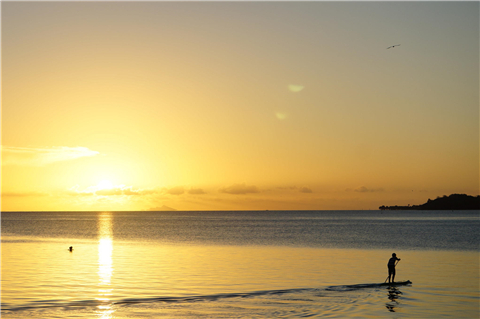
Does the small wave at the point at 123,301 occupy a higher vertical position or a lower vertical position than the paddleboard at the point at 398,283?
higher

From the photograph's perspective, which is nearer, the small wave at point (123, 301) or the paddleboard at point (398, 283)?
the small wave at point (123, 301)

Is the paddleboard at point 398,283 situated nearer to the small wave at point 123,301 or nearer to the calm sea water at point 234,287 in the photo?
the calm sea water at point 234,287

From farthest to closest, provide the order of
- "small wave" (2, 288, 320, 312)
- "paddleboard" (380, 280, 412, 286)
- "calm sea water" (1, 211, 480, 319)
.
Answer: "paddleboard" (380, 280, 412, 286) < "small wave" (2, 288, 320, 312) < "calm sea water" (1, 211, 480, 319)

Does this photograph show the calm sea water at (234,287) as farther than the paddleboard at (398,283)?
No

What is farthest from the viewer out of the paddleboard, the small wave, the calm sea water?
the paddleboard

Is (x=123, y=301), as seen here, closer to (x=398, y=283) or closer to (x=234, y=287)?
(x=234, y=287)

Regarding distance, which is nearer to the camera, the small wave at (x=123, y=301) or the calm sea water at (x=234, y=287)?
the calm sea water at (x=234, y=287)

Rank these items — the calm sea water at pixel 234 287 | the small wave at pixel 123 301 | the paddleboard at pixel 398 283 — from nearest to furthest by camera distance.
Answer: the calm sea water at pixel 234 287 < the small wave at pixel 123 301 < the paddleboard at pixel 398 283

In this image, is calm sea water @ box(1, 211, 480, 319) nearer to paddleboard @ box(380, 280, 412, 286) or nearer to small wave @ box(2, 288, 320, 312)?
small wave @ box(2, 288, 320, 312)

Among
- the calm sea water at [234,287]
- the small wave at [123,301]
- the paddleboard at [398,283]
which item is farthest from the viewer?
the paddleboard at [398,283]

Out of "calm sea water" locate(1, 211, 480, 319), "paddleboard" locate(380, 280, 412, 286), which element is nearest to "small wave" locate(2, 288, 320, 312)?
"calm sea water" locate(1, 211, 480, 319)

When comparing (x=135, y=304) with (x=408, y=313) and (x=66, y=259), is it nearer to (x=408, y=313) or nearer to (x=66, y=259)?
(x=408, y=313)

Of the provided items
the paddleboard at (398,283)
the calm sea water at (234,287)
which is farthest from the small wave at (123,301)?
the paddleboard at (398,283)

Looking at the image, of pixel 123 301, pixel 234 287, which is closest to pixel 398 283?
pixel 234 287
